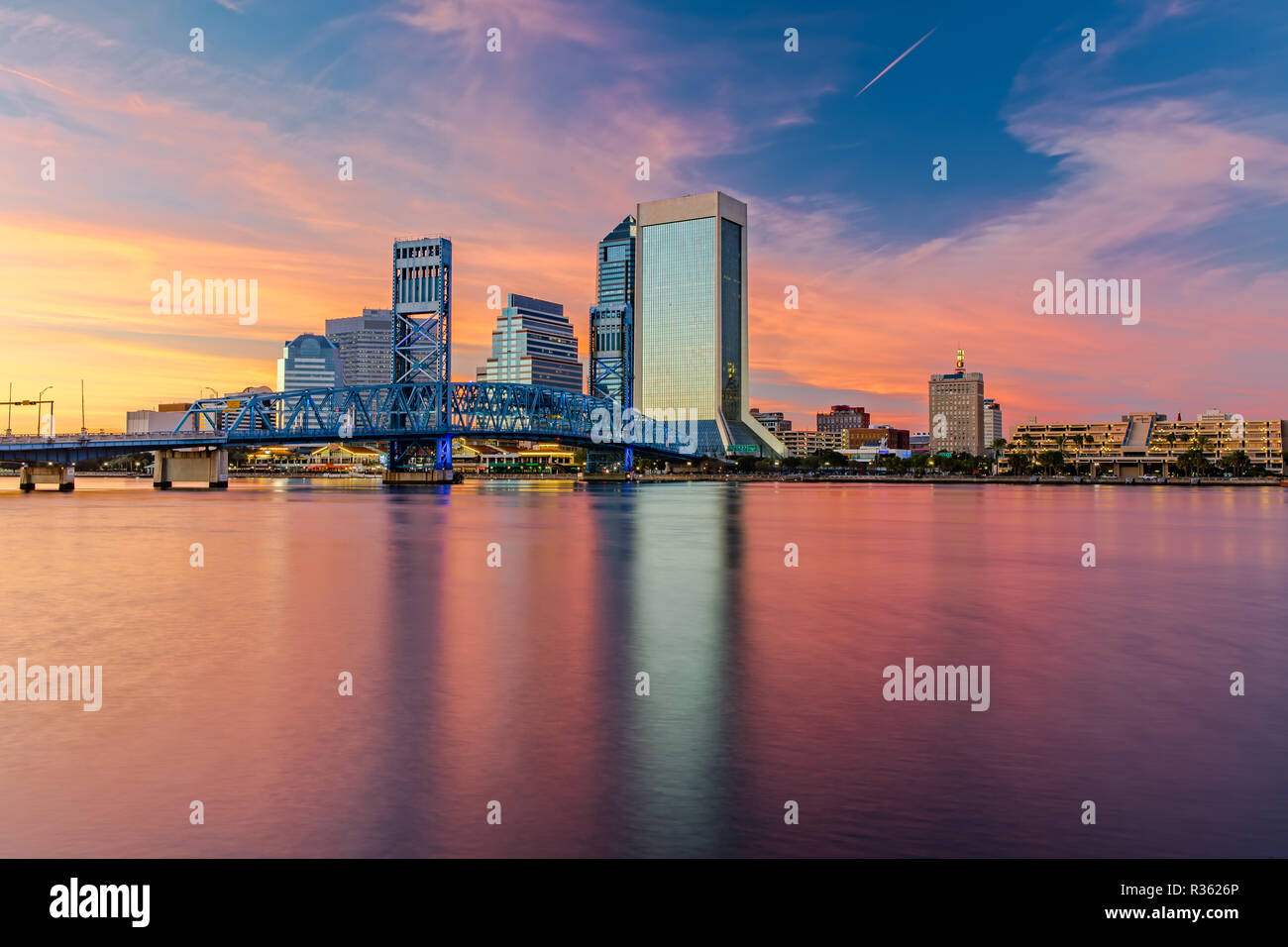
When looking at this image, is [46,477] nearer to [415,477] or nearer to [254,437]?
[254,437]

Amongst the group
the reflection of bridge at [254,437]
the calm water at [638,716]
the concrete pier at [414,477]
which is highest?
the reflection of bridge at [254,437]

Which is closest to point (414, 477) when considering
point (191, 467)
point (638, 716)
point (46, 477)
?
point (191, 467)

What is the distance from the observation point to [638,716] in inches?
567

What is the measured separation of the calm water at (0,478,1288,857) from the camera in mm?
9688

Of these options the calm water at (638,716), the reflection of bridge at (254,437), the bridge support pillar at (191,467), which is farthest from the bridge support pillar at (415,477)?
the calm water at (638,716)

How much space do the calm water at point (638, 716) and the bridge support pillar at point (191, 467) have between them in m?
129

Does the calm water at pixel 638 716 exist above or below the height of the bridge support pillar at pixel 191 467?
below

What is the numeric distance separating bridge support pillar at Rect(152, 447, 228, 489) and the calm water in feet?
425

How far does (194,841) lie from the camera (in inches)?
367

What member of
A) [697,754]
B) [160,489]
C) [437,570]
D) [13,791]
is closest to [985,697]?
[697,754]

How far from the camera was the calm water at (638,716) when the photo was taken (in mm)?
9688

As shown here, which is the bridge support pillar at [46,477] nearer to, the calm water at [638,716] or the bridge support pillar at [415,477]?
the bridge support pillar at [415,477]
